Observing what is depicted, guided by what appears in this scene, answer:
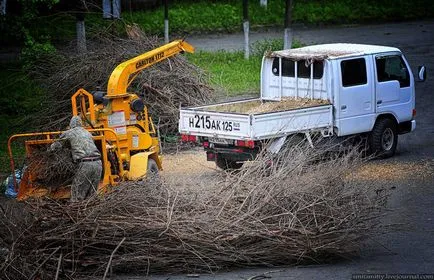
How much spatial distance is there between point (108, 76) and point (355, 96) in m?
5.54

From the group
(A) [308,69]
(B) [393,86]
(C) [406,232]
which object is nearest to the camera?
(C) [406,232]

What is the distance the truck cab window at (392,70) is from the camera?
800 inches

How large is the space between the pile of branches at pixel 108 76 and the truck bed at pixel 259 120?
2.66 m

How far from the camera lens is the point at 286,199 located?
1326cm

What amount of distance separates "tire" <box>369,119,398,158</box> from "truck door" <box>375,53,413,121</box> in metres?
0.25

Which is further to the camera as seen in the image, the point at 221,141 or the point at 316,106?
the point at 316,106

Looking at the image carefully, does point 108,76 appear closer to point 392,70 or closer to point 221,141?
point 221,141

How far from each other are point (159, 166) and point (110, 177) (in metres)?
2.09

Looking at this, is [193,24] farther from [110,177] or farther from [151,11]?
[110,177]

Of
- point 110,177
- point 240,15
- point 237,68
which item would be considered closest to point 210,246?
point 110,177

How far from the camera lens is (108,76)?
859 inches

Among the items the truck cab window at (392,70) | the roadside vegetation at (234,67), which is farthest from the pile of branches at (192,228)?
the roadside vegetation at (234,67)

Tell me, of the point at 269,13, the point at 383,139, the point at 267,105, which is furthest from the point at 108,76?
the point at 269,13

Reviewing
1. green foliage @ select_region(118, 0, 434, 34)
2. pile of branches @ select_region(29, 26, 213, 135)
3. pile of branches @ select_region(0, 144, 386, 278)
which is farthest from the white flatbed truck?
green foliage @ select_region(118, 0, 434, 34)
